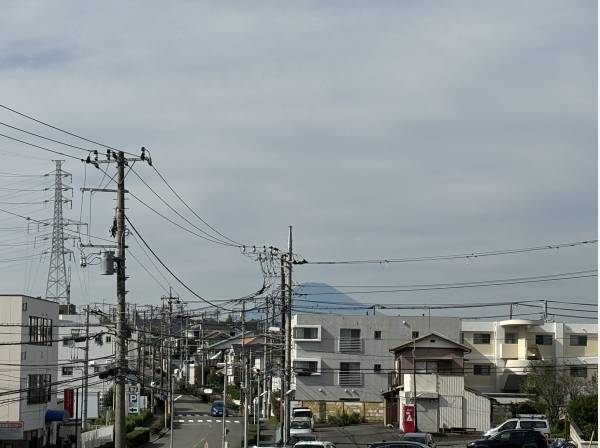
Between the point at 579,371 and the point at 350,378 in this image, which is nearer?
the point at 579,371

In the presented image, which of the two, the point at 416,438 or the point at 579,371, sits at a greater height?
the point at 579,371

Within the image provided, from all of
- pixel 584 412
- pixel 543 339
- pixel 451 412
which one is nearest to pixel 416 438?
pixel 584 412

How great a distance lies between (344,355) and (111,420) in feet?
64.4

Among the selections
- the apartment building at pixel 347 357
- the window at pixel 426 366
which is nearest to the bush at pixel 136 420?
the apartment building at pixel 347 357

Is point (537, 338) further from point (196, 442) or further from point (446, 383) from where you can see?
point (196, 442)

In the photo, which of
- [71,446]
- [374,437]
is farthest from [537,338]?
[71,446]

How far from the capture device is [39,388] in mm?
55250

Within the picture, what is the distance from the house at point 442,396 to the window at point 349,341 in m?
10.7

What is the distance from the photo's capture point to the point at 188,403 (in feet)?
360

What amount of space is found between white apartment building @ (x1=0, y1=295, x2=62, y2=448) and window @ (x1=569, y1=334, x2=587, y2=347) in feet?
152

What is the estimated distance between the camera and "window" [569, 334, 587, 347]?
83.8 meters

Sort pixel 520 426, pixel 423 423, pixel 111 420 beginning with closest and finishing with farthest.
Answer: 1. pixel 520 426
2. pixel 423 423
3. pixel 111 420

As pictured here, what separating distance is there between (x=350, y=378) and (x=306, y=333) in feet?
17.0

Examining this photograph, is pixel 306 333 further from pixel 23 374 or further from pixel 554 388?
pixel 23 374
